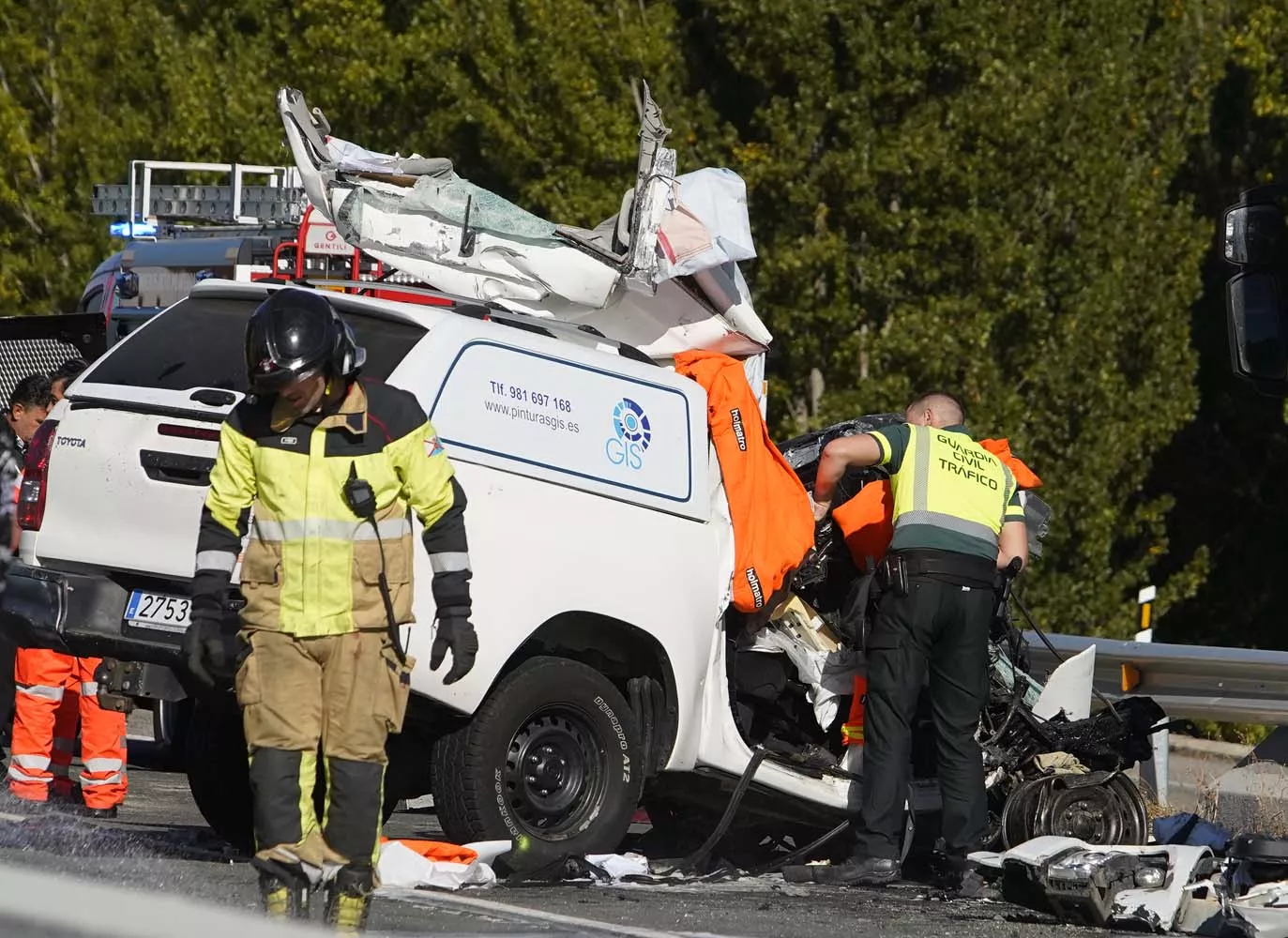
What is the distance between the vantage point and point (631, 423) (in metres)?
7.55

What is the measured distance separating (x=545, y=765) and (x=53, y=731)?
314 centimetres

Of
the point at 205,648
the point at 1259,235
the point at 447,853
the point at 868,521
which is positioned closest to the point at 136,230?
the point at 868,521

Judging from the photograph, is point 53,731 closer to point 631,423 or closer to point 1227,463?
point 631,423

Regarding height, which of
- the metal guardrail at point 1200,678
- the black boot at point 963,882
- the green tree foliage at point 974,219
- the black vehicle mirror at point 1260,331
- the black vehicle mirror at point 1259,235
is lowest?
the black boot at point 963,882

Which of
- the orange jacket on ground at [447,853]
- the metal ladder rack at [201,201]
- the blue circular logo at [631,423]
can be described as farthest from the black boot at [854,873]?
the metal ladder rack at [201,201]

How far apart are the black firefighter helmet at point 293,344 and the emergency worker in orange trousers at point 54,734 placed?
133 inches

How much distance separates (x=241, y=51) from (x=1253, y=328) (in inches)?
831

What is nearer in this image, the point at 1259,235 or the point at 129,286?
the point at 1259,235

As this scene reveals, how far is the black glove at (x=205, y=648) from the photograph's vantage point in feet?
19.6

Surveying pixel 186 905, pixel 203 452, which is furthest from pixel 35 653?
pixel 186 905

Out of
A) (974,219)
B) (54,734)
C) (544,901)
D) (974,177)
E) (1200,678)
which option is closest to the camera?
(544,901)

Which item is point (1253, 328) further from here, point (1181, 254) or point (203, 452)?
point (1181, 254)

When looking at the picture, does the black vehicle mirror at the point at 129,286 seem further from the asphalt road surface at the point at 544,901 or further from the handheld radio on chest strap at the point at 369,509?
the handheld radio on chest strap at the point at 369,509

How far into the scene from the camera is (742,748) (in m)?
7.96
